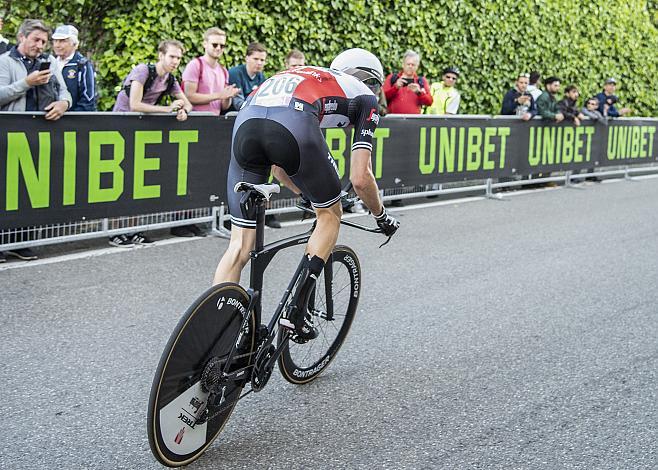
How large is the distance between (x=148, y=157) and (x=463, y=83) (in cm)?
868

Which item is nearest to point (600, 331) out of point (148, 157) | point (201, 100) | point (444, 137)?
point (148, 157)

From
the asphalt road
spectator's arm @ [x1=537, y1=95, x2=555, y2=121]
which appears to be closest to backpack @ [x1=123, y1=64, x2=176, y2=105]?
the asphalt road

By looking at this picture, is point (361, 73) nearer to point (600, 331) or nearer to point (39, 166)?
point (600, 331)

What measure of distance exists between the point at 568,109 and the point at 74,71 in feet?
32.6

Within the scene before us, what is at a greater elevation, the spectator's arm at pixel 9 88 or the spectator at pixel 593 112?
the spectator at pixel 593 112

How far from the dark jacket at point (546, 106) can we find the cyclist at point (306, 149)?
1110 cm

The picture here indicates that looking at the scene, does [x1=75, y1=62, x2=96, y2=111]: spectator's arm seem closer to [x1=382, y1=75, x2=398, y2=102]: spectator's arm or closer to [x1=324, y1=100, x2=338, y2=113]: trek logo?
[x1=324, y1=100, x2=338, y2=113]: trek logo

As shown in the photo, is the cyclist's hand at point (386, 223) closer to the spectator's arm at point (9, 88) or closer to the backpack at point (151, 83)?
the spectator's arm at point (9, 88)

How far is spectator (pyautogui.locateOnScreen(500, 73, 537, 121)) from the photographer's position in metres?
15.0

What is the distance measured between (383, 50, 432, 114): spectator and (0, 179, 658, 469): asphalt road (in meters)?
3.94

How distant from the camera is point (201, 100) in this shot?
32.4 ft

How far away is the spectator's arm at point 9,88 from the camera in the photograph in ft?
26.1

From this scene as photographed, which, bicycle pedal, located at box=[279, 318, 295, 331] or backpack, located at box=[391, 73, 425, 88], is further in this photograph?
backpack, located at box=[391, 73, 425, 88]

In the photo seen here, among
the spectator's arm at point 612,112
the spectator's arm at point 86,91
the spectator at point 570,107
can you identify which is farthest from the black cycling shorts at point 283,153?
the spectator's arm at point 612,112
